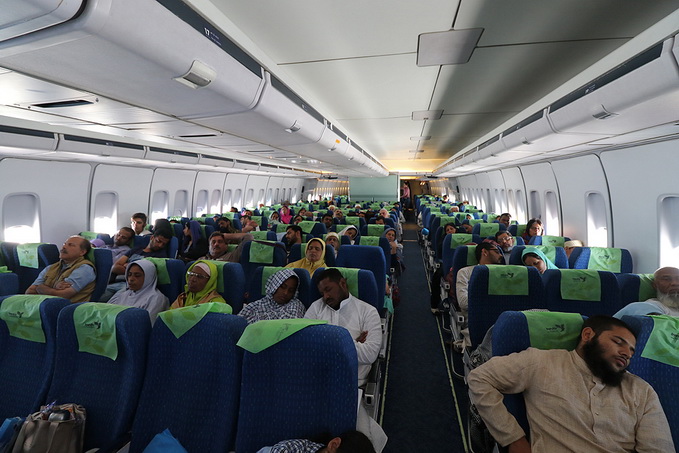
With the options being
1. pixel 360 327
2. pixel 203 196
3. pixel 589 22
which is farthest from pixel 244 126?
pixel 203 196

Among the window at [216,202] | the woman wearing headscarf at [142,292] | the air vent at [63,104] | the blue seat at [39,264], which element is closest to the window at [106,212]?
the blue seat at [39,264]

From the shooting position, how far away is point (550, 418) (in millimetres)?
1820

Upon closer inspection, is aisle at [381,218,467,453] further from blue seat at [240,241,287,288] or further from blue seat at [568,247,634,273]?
blue seat at [568,247,634,273]

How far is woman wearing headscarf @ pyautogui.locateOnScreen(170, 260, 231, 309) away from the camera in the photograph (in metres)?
3.28

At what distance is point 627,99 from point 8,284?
21.3ft

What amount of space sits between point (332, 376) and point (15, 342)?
2363mm

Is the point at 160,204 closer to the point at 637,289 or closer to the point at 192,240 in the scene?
the point at 192,240

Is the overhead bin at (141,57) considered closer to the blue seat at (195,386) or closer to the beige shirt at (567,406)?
the blue seat at (195,386)

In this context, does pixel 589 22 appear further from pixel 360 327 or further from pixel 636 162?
pixel 636 162

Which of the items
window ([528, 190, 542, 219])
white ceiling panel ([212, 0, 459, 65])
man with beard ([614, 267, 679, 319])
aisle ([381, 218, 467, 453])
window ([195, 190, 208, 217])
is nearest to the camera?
white ceiling panel ([212, 0, 459, 65])

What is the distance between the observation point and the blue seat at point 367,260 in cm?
421

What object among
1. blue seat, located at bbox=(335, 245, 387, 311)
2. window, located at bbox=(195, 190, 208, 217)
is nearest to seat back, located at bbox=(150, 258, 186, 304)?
blue seat, located at bbox=(335, 245, 387, 311)

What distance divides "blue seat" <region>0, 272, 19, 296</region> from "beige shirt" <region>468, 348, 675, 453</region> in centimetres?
522

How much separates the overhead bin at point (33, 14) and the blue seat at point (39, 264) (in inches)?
193
